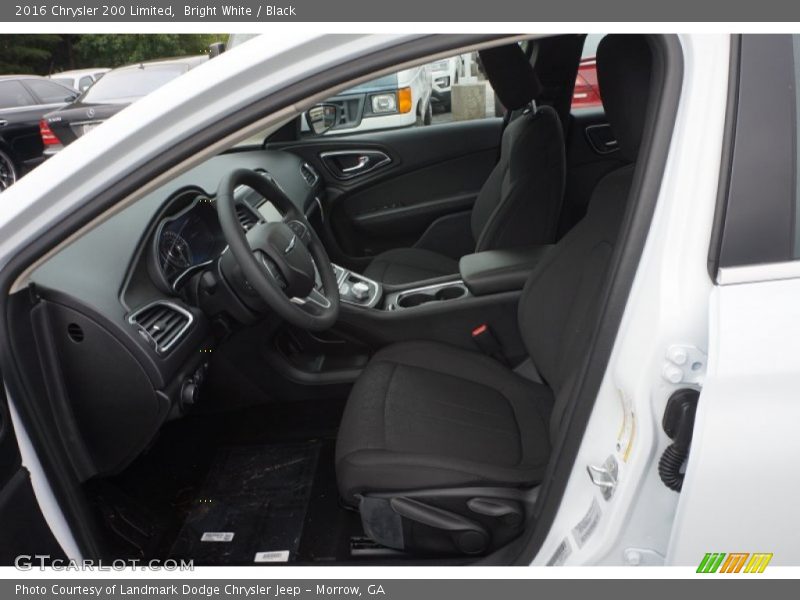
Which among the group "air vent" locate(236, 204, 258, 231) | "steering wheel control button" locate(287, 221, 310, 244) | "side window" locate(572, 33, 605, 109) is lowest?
"steering wheel control button" locate(287, 221, 310, 244)

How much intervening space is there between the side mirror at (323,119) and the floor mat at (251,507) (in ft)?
5.87

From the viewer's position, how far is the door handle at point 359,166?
10.5 ft

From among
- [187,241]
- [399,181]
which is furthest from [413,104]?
[187,241]

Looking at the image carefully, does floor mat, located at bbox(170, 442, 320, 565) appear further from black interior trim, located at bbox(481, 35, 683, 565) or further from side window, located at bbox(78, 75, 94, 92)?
side window, located at bbox(78, 75, 94, 92)

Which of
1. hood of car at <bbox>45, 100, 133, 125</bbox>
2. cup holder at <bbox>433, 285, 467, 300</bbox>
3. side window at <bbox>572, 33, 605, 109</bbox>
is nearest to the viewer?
cup holder at <bbox>433, 285, 467, 300</bbox>

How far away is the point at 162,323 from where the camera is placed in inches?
61.7

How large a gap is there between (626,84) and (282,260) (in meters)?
0.93

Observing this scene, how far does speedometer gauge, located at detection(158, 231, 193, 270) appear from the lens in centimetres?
167

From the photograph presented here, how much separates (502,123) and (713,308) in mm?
2380

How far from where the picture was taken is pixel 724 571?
896 millimetres

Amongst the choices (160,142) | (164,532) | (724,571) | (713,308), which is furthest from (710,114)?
(164,532)

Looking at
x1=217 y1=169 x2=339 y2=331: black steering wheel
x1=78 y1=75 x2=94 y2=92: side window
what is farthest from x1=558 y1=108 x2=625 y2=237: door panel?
x1=78 y1=75 x2=94 y2=92: side window

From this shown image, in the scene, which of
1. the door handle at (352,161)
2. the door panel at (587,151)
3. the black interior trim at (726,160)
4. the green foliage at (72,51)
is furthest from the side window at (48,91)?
the black interior trim at (726,160)

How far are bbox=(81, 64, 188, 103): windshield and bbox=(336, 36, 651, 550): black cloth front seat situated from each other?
18.4 feet
